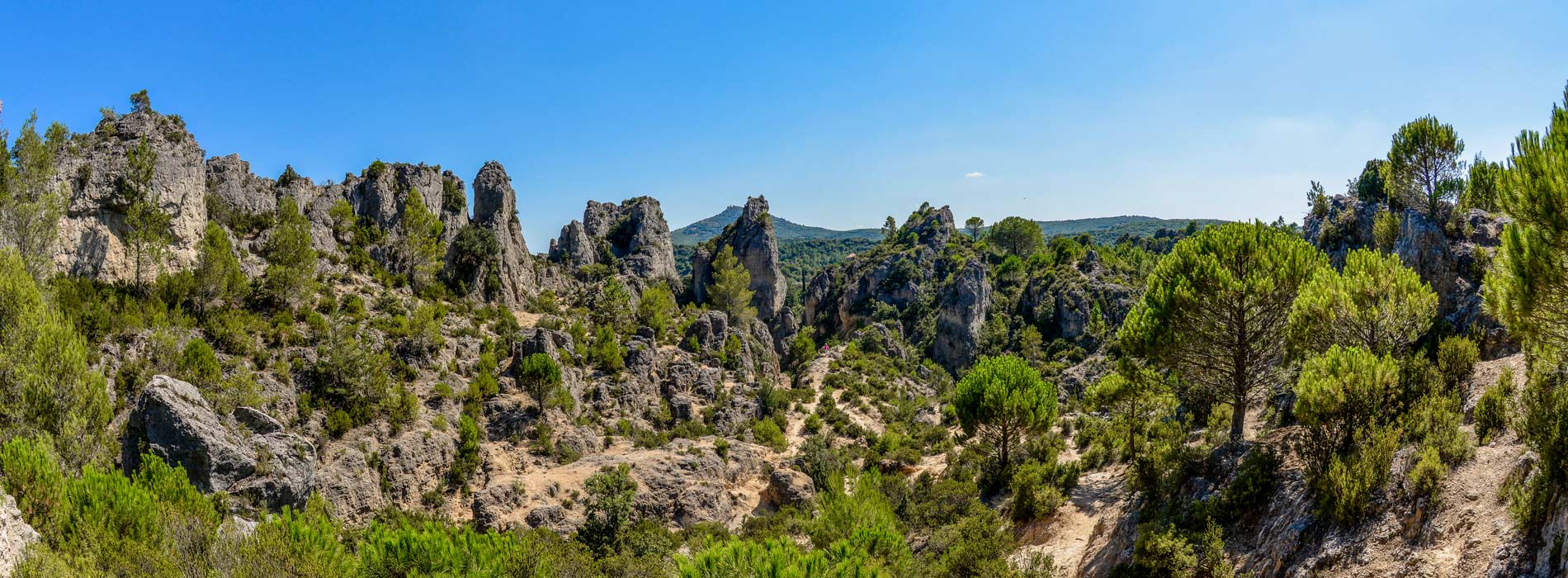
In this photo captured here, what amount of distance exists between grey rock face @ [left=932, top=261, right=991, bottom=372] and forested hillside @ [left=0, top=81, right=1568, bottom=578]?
12.0 metres

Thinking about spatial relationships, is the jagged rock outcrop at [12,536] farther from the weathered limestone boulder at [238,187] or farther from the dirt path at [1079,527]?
the weathered limestone boulder at [238,187]

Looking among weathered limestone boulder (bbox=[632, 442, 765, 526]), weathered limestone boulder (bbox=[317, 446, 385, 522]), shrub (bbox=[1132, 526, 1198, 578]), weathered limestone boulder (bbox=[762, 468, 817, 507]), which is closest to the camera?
shrub (bbox=[1132, 526, 1198, 578])

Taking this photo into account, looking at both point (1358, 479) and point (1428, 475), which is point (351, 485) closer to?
point (1358, 479)

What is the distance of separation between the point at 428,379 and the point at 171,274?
42.3ft

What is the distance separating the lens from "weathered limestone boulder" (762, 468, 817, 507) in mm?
32594

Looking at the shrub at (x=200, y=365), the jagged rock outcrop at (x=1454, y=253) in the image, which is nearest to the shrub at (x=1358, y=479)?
the jagged rock outcrop at (x=1454, y=253)

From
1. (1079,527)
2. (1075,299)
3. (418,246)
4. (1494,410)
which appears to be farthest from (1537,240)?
(1075,299)

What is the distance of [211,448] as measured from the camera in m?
21.8

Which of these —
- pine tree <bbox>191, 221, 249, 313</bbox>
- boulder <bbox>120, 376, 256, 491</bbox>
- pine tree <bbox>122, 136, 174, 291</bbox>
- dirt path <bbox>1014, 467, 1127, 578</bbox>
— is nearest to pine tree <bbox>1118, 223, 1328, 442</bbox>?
dirt path <bbox>1014, 467, 1127, 578</bbox>

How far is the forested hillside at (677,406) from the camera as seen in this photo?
512 inches

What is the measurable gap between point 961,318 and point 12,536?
213 ft

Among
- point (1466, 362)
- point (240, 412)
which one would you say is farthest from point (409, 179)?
point (1466, 362)

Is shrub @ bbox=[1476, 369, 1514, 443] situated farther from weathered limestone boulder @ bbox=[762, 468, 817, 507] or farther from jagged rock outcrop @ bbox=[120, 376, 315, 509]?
jagged rock outcrop @ bbox=[120, 376, 315, 509]

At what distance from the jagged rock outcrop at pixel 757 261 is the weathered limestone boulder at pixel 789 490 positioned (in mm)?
46754
